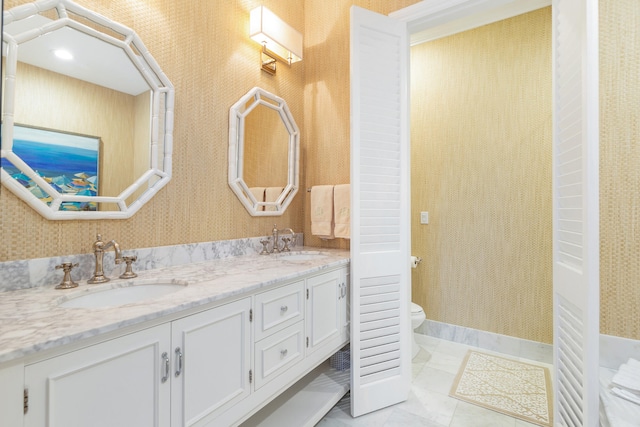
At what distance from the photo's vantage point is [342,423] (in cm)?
179

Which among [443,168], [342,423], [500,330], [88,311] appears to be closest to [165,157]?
[88,311]

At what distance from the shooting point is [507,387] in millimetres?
2107

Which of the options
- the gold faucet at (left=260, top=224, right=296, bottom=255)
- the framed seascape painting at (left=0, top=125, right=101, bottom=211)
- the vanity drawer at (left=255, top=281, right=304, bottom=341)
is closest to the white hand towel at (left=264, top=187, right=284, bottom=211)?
the gold faucet at (left=260, top=224, right=296, bottom=255)

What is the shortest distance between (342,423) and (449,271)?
1598 mm

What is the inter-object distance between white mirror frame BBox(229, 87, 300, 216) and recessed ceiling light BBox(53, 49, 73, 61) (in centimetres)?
79

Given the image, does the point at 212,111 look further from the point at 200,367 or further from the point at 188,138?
the point at 200,367

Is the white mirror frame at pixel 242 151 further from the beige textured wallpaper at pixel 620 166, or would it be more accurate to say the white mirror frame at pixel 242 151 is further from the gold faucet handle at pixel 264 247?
the beige textured wallpaper at pixel 620 166

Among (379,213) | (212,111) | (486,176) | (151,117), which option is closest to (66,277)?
(151,117)

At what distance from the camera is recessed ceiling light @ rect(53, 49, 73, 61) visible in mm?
1268

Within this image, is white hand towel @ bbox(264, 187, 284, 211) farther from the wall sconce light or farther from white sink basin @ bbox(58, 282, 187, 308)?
white sink basin @ bbox(58, 282, 187, 308)

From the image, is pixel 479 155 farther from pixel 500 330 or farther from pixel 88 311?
pixel 88 311

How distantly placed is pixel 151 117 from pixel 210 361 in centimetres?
114

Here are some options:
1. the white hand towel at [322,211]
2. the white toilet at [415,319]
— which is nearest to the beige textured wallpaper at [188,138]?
the white hand towel at [322,211]

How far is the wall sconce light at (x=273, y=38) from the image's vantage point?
6.67ft
